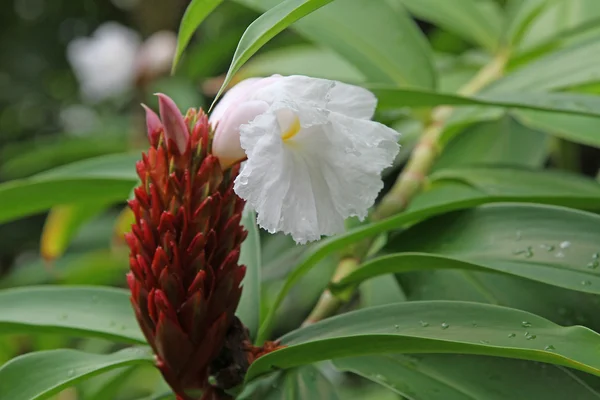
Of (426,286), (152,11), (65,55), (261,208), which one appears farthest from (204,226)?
(65,55)

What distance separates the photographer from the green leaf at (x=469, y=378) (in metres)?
0.50

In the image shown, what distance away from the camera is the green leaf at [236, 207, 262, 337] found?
60 centimetres

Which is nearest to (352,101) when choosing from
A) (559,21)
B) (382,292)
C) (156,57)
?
(382,292)

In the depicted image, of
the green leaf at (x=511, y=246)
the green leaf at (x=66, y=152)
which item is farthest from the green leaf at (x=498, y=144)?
the green leaf at (x=66, y=152)

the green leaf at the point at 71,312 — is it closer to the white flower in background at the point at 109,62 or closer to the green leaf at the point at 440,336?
the green leaf at the point at 440,336

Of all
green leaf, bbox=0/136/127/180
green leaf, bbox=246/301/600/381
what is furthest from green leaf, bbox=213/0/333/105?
green leaf, bbox=0/136/127/180

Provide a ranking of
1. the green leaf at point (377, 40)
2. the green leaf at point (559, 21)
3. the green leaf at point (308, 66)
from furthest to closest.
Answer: the green leaf at point (308, 66) → the green leaf at point (559, 21) → the green leaf at point (377, 40)

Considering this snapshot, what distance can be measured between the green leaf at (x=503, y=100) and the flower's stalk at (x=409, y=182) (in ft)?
0.38

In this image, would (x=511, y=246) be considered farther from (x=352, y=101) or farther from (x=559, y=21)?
(x=559, y=21)

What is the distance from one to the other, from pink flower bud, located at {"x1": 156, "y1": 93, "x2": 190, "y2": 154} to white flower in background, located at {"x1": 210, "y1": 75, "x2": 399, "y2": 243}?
0.07 feet

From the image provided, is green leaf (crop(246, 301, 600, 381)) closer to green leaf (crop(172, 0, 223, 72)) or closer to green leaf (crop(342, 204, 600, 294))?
green leaf (crop(342, 204, 600, 294))

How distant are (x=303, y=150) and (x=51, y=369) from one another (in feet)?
0.82

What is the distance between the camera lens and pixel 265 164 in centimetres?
45

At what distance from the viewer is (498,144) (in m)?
0.92
